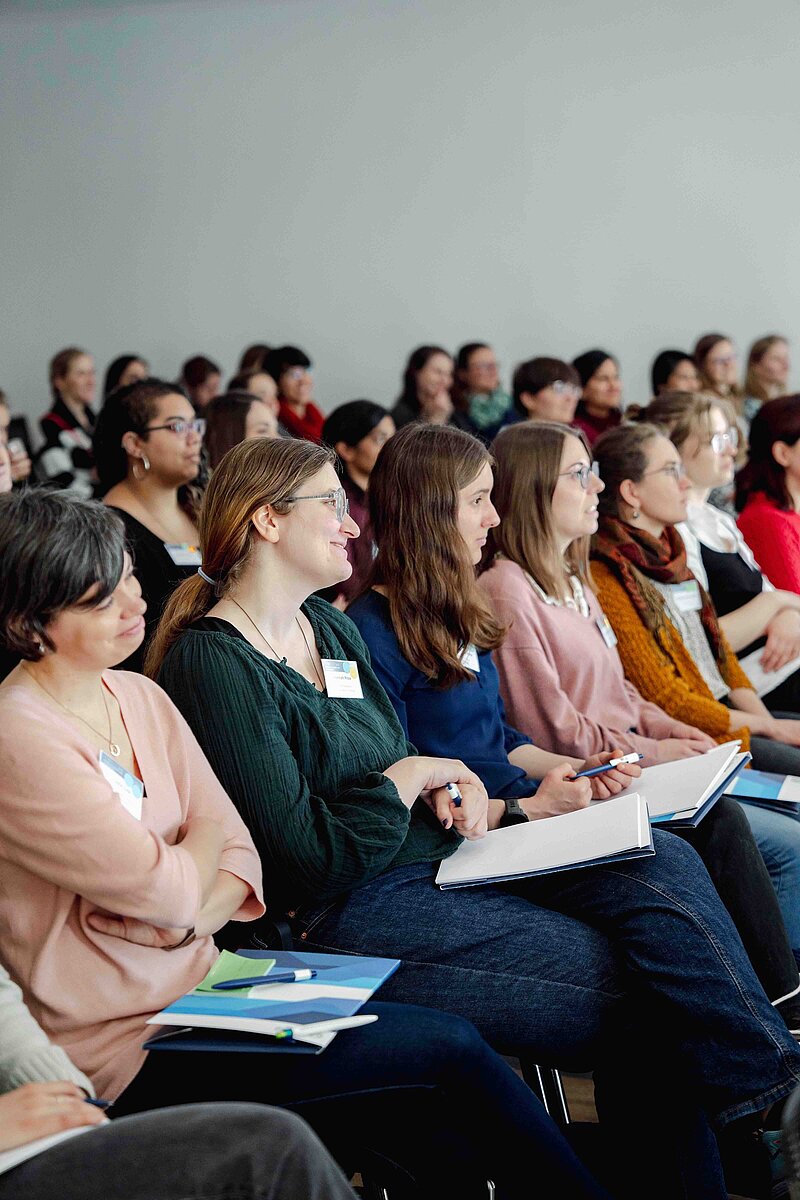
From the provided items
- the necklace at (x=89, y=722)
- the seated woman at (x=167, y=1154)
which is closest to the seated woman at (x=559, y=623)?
the necklace at (x=89, y=722)

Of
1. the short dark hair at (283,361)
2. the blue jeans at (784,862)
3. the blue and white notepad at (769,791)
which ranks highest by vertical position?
the short dark hair at (283,361)

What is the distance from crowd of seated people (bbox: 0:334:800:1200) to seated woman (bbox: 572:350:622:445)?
3.49 metres

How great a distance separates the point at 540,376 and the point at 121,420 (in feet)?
9.70

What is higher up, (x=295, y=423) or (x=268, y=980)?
(x=295, y=423)

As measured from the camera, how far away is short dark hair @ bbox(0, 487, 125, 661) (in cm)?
145

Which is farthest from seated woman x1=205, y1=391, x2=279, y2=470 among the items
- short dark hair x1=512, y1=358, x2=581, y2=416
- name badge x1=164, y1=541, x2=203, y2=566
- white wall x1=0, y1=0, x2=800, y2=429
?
white wall x1=0, y1=0, x2=800, y2=429

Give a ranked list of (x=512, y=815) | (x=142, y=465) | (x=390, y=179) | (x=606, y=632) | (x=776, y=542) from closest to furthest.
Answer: (x=512, y=815) → (x=606, y=632) → (x=142, y=465) → (x=776, y=542) → (x=390, y=179)

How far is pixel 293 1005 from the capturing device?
4.57 feet

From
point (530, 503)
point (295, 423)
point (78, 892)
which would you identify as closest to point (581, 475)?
point (530, 503)

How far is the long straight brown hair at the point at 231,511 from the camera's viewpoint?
6.32 ft

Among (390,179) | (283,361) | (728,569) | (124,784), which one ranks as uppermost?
(390,179)

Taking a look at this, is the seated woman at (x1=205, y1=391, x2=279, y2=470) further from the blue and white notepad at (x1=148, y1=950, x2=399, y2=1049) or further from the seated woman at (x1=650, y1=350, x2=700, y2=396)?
the seated woman at (x1=650, y1=350, x2=700, y2=396)

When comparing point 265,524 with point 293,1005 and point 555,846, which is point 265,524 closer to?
point 555,846

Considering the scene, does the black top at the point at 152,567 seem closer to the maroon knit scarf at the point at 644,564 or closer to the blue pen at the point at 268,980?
the maroon knit scarf at the point at 644,564
